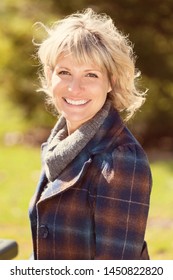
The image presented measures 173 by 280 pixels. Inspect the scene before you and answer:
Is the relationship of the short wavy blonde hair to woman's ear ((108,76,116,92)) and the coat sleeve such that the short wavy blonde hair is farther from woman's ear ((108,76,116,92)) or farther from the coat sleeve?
the coat sleeve

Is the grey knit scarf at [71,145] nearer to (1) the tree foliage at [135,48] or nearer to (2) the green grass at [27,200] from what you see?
(2) the green grass at [27,200]

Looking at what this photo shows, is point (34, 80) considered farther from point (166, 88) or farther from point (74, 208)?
point (74, 208)

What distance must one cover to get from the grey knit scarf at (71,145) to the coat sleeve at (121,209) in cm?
21

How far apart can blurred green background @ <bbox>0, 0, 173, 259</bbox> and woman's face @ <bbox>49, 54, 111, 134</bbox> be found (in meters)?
5.22

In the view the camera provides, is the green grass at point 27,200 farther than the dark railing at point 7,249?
Yes

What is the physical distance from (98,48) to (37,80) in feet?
22.9

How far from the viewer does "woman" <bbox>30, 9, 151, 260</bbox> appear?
2445 millimetres

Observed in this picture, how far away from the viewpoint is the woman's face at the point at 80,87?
2.64 meters

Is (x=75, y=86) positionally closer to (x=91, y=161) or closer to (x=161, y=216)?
(x=91, y=161)

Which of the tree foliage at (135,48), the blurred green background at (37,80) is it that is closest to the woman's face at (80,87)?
the blurred green background at (37,80)

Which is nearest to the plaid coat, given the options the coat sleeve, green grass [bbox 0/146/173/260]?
the coat sleeve

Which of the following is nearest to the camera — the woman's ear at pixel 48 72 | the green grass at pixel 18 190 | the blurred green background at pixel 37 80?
the woman's ear at pixel 48 72
